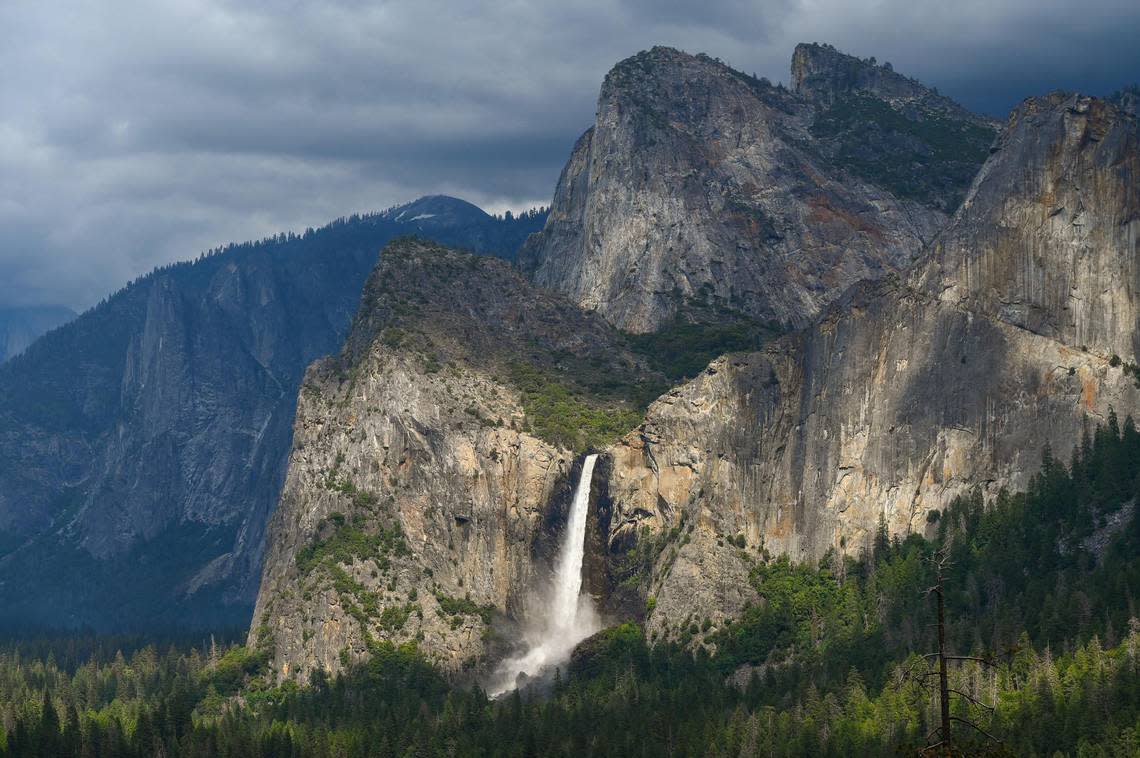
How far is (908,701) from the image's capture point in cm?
18325

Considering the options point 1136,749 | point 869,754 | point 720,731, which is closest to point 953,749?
point 1136,749

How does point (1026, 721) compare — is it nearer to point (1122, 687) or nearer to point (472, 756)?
point (1122, 687)

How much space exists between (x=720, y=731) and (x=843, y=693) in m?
12.8

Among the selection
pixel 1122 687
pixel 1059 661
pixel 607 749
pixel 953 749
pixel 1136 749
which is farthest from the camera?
pixel 607 749

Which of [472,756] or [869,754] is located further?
[472,756]

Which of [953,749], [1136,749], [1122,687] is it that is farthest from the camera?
[1122,687]

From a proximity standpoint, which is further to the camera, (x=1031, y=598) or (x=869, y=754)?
(x=1031, y=598)

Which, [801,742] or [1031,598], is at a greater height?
[1031,598]

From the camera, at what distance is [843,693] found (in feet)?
640

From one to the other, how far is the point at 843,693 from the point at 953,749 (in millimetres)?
121405

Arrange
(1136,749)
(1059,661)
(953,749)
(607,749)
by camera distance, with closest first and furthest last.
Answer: (953,749)
(1136,749)
(1059,661)
(607,749)

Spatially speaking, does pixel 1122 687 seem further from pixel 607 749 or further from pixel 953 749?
pixel 953 749

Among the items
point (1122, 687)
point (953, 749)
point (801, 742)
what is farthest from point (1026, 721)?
point (953, 749)

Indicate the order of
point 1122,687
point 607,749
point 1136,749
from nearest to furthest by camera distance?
point 1136,749 < point 1122,687 < point 607,749
